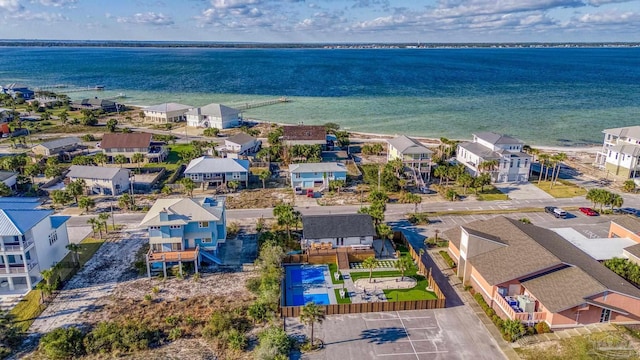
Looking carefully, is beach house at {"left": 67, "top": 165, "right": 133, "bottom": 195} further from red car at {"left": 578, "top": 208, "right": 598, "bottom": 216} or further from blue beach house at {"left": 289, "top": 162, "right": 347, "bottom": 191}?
red car at {"left": 578, "top": 208, "right": 598, "bottom": 216}

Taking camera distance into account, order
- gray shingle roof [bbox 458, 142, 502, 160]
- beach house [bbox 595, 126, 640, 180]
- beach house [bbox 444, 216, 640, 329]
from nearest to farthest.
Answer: beach house [bbox 444, 216, 640, 329] < gray shingle roof [bbox 458, 142, 502, 160] < beach house [bbox 595, 126, 640, 180]

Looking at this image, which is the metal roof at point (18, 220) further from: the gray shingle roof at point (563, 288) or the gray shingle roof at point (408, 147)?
the gray shingle roof at point (408, 147)

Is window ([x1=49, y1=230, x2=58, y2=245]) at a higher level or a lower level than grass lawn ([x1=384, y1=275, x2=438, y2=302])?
higher

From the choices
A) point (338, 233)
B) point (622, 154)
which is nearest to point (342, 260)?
point (338, 233)

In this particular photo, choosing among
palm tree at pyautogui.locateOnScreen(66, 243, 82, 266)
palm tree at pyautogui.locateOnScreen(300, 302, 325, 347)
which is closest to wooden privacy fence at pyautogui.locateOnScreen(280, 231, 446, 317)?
palm tree at pyautogui.locateOnScreen(300, 302, 325, 347)

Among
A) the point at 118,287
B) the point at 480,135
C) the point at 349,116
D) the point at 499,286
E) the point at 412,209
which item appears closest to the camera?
the point at 499,286

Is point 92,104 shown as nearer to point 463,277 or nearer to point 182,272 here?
point 182,272

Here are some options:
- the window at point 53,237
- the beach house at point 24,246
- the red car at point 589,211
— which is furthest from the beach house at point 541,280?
the window at point 53,237

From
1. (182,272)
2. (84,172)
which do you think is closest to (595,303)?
(182,272)
